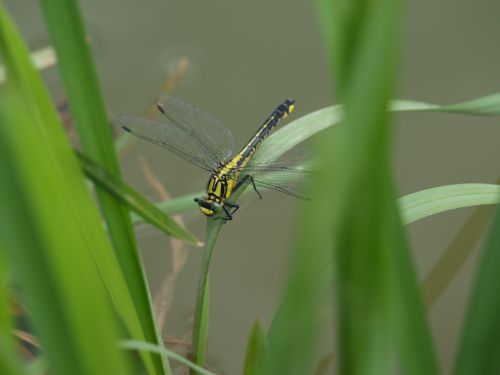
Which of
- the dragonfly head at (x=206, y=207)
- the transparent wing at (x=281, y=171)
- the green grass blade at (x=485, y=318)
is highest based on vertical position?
the transparent wing at (x=281, y=171)

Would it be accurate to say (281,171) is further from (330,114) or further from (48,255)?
(48,255)

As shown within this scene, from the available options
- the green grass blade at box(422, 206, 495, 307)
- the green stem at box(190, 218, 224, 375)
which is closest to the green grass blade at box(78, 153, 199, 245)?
the green stem at box(190, 218, 224, 375)

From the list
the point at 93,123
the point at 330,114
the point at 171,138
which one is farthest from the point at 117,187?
the point at 171,138

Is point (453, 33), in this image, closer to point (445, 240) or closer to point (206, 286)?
point (445, 240)

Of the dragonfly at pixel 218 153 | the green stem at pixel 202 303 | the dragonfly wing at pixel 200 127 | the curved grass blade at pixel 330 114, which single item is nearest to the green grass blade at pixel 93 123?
the green stem at pixel 202 303

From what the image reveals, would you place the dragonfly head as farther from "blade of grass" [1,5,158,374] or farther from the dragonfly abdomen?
Result: "blade of grass" [1,5,158,374]

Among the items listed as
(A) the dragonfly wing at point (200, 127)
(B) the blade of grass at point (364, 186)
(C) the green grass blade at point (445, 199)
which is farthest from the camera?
(A) the dragonfly wing at point (200, 127)

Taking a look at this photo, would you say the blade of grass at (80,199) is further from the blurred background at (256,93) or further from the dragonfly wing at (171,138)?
the blurred background at (256,93)
